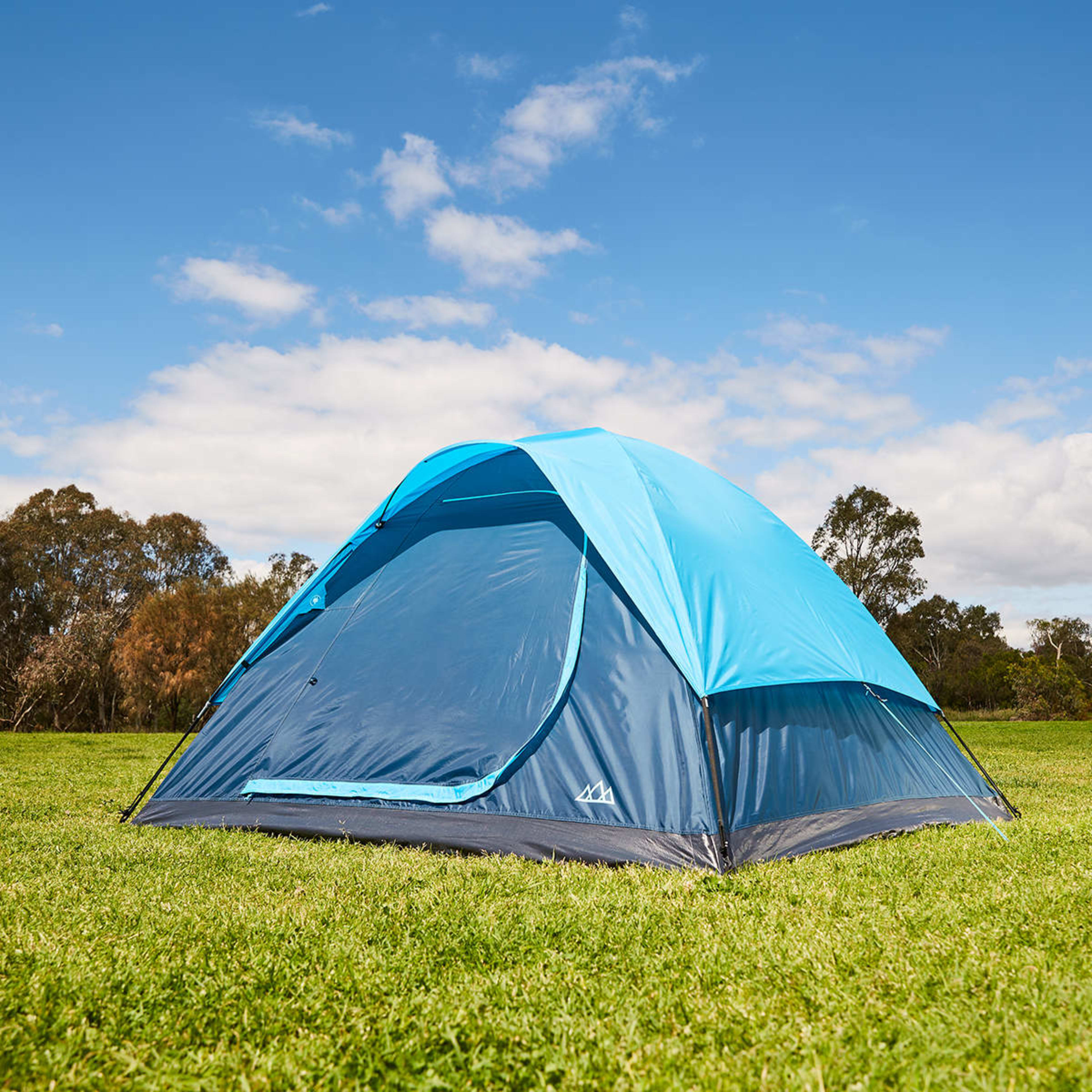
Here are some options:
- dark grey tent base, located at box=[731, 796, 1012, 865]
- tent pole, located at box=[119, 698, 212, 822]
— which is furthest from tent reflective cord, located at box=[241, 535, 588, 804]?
dark grey tent base, located at box=[731, 796, 1012, 865]

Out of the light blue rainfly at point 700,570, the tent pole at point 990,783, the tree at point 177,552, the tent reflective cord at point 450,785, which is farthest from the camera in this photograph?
the tree at point 177,552

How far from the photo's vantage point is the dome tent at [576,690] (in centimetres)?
392

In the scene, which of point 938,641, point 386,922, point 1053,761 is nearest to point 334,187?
point 386,922

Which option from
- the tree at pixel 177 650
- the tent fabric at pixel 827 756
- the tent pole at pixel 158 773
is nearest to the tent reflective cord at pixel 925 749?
the tent fabric at pixel 827 756

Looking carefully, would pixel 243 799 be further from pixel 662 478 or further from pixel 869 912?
pixel 869 912

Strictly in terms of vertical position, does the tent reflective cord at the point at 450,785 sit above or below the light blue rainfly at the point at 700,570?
below

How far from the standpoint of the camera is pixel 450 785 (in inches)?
172

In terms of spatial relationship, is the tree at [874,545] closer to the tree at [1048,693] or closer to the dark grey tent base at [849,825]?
the tree at [1048,693]

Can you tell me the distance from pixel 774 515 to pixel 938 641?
33742mm

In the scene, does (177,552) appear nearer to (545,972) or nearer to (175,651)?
(175,651)

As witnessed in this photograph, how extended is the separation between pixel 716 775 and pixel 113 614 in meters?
30.3

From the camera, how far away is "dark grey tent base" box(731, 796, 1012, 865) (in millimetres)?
3760

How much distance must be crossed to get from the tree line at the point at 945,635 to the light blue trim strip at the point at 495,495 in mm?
A: 22361

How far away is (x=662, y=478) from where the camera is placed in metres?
4.94
